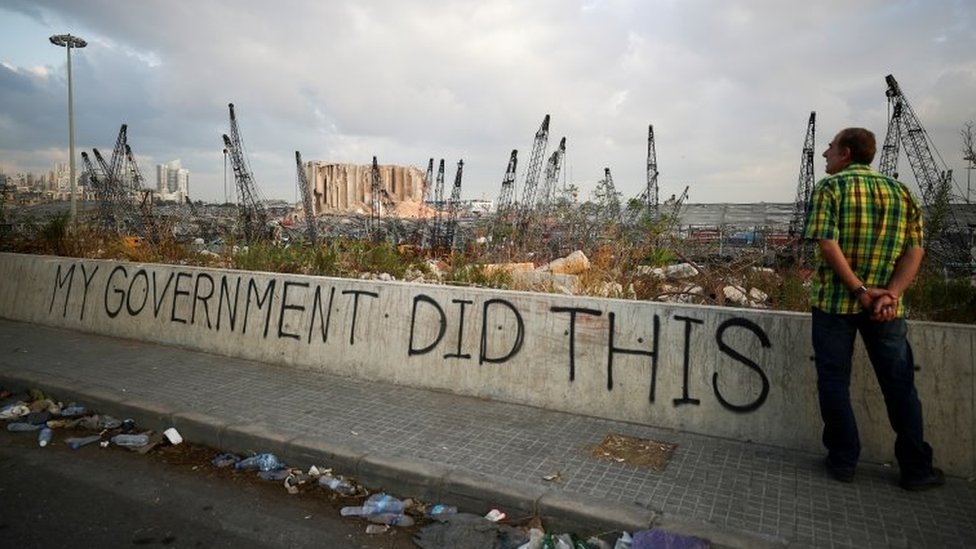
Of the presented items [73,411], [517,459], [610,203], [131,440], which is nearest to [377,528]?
[517,459]

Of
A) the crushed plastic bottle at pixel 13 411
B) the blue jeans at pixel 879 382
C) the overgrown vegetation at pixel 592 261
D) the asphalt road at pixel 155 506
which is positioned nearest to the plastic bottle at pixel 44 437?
the asphalt road at pixel 155 506

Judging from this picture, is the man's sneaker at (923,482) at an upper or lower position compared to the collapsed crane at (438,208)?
lower

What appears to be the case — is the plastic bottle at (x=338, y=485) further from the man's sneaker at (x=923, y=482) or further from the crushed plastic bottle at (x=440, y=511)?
the man's sneaker at (x=923, y=482)

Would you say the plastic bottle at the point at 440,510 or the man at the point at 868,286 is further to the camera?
the plastic bottle at the point at 440,510

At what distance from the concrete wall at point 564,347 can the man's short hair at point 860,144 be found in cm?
117

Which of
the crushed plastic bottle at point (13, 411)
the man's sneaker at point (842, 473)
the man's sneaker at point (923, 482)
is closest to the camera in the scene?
the man's sneaker at point (923, 482)

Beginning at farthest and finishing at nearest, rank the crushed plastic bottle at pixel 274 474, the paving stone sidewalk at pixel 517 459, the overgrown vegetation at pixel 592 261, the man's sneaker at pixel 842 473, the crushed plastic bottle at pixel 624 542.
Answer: the overgrown vegetation at pixel 592 261
the crushed plastic bottle at pixel 274 474
the man's sneaker at pixel 842 473
the paving stone sidewalk at pixel 517 459
the crushed plastic bottle at pixel 624 542

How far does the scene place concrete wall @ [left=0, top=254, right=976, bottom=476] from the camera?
3.84 meters

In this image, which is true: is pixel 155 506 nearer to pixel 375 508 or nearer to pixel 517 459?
pixel 375 508

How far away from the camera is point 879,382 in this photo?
3.46 meters

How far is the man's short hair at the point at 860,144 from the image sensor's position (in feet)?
11.4

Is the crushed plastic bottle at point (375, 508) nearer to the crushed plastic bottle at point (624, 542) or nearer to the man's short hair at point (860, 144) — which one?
the crushed plastic bottle at point (624, 542)

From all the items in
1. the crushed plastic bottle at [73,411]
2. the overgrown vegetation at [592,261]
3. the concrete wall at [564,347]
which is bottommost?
the crushed plastic bottle at [73,411]

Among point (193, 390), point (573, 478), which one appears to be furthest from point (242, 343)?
point (573, 478)
